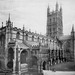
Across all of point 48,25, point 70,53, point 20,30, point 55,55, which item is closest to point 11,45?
point 20,30

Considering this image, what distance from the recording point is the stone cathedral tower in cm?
4575

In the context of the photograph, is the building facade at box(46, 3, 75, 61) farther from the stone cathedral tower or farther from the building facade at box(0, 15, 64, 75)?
the building facade at box(0, 15, 64, 75)

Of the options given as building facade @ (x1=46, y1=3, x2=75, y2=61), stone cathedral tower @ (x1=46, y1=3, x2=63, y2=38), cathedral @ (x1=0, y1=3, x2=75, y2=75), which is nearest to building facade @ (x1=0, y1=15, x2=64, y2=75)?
cathedral @ (x1=0, y1=3, x2=75, y2=75)

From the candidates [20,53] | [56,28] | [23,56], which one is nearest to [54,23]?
[56,28]

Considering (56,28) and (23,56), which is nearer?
(23,56)

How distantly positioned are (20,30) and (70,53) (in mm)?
19231

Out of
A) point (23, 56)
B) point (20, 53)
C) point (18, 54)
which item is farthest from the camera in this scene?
point (23, 56)

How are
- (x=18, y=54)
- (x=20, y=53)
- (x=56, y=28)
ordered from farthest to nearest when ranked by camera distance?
(x=56, y=28) → (x=20, y=53) → (x=18, y=54)

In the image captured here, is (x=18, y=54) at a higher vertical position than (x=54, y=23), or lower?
lower

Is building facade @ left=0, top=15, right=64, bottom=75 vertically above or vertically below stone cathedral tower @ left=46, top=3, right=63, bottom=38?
below

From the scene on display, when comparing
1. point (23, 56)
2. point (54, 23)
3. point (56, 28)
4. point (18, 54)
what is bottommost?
point (23, 56)

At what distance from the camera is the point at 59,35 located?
4675 centimetres

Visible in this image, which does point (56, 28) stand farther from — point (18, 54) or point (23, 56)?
point (18, 54)

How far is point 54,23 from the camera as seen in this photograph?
4612 cm
